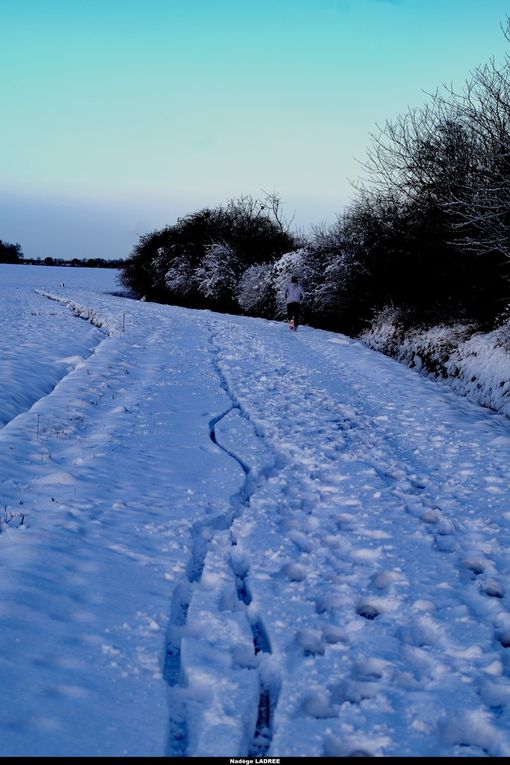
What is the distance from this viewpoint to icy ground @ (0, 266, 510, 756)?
2748 millimetres

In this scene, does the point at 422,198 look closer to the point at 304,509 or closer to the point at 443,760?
the point at 304,509

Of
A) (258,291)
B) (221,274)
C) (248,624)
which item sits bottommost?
(248,624)

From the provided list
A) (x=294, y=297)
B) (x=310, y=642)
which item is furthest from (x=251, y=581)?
(x=294, y=297)

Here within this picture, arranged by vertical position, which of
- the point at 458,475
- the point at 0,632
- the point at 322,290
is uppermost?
the point at 322,290

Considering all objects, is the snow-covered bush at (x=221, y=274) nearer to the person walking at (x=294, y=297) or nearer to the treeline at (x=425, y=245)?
the treeline at (x=425, y=245)

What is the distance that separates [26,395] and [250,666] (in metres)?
7.65

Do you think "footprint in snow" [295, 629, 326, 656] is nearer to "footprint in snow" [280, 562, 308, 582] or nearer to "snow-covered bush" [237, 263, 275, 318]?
"footprint in snow" [280, 562, 308, 582]

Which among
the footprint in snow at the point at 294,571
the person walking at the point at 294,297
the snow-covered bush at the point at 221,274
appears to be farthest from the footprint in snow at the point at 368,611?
the snow-covered bush at the point at 221,274

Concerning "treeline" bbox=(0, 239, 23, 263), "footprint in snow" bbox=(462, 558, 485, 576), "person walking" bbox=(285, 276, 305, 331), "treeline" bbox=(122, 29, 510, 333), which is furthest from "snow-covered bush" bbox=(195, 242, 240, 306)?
"treeline" bbox=(0, 239, 23, 263)

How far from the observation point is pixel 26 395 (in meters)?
9.73

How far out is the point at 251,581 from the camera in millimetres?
4008

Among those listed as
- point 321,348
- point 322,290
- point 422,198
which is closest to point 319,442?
point 321,348

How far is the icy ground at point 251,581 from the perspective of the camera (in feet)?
9.02

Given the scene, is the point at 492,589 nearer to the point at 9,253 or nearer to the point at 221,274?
the point at 221,274
